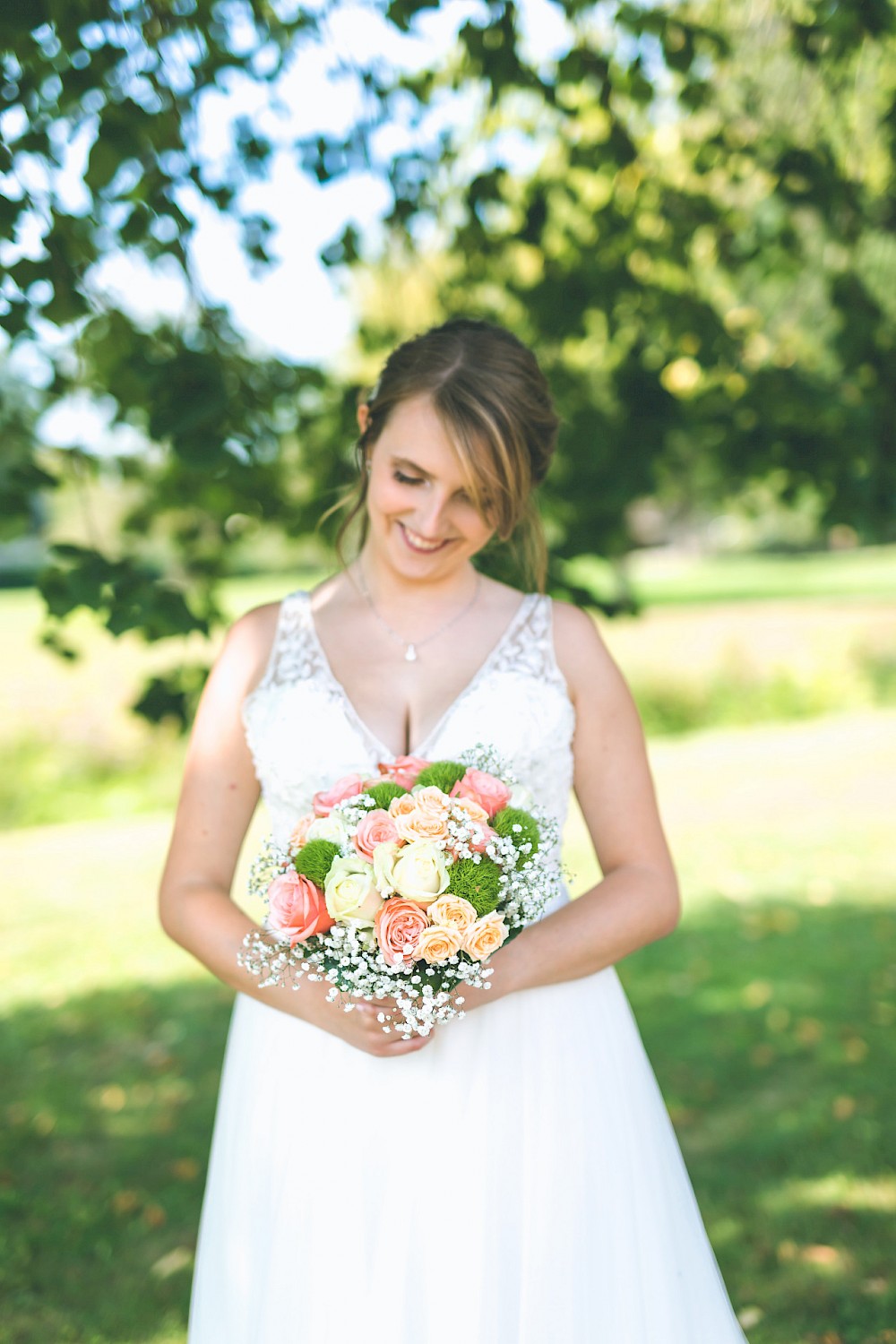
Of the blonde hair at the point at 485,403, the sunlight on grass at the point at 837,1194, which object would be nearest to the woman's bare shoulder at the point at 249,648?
the blonde hair at the point at 485,403

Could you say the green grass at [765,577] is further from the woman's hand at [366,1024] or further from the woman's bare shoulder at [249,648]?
the woman's hand at [366,1024]

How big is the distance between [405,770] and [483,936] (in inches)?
14.8

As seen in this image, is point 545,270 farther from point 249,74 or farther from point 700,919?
point 700,919

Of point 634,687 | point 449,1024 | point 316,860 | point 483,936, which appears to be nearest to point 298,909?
point 316,860

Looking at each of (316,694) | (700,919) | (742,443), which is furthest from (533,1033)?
(700,919)

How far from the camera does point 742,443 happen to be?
16.9ft

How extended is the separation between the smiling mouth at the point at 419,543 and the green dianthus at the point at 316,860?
2.65ft

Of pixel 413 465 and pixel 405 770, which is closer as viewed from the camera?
pixel 405 770

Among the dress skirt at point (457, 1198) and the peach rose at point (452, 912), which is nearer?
the peach rose at point (452, 912)

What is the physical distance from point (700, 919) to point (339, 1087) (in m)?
5.86

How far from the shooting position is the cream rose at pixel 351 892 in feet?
6.24

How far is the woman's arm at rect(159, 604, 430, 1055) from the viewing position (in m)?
2.37

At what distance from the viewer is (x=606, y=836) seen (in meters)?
2.62

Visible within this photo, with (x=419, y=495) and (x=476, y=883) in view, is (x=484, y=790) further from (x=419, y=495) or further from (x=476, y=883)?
(x=419, y=495)
